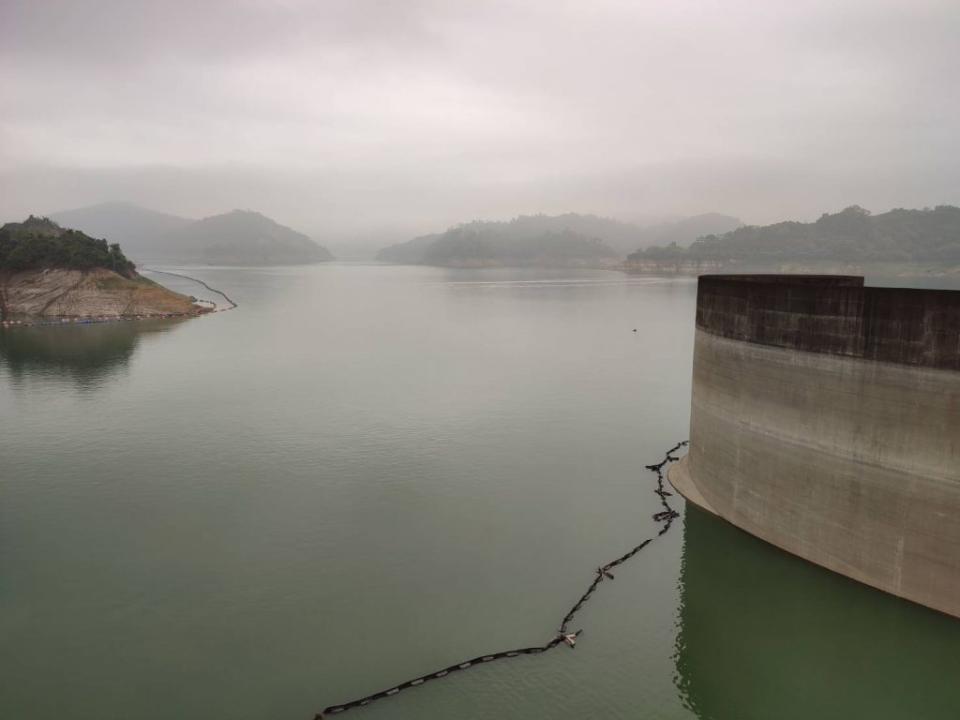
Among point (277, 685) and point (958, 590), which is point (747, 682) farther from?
point (277, 685)

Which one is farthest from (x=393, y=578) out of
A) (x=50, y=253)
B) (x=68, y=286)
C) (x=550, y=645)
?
(x=50, y=253)

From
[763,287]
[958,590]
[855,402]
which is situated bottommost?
[958,590]

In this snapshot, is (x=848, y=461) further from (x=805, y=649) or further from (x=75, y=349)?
(x=75, y=349)

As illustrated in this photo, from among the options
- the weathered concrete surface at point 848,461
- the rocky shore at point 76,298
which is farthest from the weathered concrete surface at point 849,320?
the rocky shore at point 76,298

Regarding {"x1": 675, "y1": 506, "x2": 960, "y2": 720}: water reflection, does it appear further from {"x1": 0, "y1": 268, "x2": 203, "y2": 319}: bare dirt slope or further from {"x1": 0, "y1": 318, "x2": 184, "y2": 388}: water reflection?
{"x1": 0, "y1": 268, "x2": 203, "y2": 319}: bare dirt slope

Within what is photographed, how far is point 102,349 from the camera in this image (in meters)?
Result: 47.2

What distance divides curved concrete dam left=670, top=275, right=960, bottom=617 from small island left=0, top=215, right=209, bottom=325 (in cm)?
6423

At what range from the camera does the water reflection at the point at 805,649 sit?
38.3 feet

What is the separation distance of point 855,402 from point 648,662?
282 inches

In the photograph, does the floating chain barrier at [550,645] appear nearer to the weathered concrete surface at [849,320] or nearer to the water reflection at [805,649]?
the water reflection at [805,649]

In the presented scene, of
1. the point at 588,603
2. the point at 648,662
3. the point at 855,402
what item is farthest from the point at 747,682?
the point at 855,402

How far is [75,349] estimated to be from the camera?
47.3 m

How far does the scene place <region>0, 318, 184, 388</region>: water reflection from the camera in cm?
3900

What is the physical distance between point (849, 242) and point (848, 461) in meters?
172
